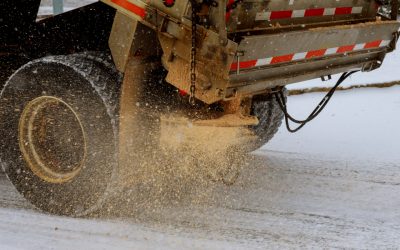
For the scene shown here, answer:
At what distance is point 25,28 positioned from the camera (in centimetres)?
440

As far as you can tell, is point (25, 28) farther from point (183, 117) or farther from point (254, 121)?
point (254, 121)

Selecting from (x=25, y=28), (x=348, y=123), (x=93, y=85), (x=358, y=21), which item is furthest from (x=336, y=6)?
(x=348, y=123)

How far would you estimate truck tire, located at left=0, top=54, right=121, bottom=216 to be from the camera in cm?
365

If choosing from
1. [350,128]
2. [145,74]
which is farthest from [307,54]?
[350,128]

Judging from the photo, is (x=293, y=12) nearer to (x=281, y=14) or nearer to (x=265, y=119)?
(x=281, y=14)

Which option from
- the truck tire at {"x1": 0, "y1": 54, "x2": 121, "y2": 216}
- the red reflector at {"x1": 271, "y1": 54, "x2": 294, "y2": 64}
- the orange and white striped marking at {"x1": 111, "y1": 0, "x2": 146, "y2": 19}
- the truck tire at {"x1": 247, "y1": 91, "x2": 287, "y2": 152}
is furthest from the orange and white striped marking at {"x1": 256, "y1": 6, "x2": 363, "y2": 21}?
the truck tire at {"x1": 0, "y1": 54, "x2": 121, "y2": 216}

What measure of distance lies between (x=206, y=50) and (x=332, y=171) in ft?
6.96

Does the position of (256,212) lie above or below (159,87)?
below

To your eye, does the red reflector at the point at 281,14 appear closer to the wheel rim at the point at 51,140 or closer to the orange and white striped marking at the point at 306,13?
the orange and white striped marking at the point at 306,13

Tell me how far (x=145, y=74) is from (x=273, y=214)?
3.84ft

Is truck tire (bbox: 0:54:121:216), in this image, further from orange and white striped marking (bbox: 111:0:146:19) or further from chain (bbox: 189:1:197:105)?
chain (bbox: 189:1:197:105)

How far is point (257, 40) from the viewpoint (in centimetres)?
332

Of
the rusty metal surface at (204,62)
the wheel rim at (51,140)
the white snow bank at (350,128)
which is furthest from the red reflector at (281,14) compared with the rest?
the white snow bank at (350,128)

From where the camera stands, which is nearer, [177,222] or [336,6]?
[177,222]
